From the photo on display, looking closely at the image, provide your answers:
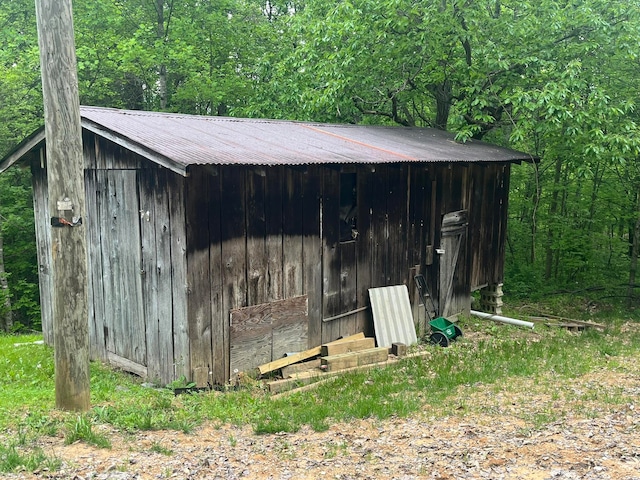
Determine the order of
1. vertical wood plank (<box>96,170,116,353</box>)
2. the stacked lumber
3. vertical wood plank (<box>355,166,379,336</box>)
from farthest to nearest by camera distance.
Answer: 1. vertical wood plank (<box>355,166,379,336</box>)
2. vertical wood plank (<box>96,170,116,353</box>)
3. the stacked lumber

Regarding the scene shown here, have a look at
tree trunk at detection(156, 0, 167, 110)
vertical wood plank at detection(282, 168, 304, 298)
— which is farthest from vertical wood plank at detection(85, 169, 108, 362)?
tree trunk at detection(156, 0, 167, 110)

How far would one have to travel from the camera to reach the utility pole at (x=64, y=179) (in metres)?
5.07

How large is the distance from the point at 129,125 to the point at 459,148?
7.68 meters

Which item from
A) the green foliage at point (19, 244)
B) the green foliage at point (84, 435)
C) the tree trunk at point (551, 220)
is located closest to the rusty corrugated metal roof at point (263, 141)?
the green foliage at point (84, 435)

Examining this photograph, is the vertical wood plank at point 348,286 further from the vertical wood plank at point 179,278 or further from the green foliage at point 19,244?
the green foliage at point 19,244

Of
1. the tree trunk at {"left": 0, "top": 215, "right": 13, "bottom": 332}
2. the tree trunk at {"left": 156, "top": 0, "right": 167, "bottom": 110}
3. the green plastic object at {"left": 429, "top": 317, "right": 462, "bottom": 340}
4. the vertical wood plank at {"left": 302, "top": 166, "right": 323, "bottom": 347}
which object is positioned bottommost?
the tree trunk at {"left": 0, "top": 215, "right": 13, "bottom": 332}

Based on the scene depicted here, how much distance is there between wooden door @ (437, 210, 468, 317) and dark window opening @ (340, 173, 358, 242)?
111 inches

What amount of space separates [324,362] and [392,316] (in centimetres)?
236

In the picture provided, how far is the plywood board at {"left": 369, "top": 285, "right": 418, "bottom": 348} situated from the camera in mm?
10031

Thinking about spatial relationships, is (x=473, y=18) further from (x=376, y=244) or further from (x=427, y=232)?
(x=376, y=244)

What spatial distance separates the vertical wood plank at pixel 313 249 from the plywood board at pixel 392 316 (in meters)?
1.43

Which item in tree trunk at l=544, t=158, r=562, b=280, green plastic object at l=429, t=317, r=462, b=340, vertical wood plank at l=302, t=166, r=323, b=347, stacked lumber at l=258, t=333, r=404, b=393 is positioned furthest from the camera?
tree trunk at l=544, t=158, r=562, b=280

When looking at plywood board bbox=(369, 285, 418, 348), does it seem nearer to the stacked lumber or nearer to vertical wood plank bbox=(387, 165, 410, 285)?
vertical wood plank bbox=(387, 165, 410, 285)

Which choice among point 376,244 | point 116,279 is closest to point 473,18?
point 376,244
